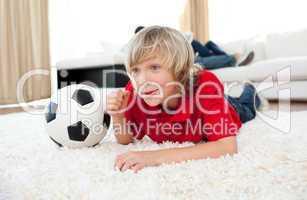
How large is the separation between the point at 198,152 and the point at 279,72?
2157mm

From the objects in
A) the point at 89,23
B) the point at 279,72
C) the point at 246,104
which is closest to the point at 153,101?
the point at 246,104

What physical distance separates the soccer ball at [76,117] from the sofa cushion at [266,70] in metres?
2.09

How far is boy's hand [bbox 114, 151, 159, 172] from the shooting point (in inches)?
33.3

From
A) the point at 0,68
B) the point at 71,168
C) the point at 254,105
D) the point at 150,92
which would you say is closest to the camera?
the point at 71,168

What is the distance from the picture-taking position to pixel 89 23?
4.68m

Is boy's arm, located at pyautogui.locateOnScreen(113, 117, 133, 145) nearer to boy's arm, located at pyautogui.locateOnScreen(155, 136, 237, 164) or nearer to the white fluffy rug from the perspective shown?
the white fluffy rug

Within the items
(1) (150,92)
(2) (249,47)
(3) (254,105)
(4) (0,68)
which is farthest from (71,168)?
(4) (0,68)

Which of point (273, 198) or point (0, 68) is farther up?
point (0, 68)

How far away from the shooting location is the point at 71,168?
0.88m

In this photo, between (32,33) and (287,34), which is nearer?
(287,34)

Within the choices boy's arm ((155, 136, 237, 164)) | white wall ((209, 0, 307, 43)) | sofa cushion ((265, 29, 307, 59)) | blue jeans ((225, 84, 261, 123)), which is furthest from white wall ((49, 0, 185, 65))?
boy's arm ((155, 136, 237, 164))

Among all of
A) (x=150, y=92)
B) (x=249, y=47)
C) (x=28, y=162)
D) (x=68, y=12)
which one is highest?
(x=68, y=12)

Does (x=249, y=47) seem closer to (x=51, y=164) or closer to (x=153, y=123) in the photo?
(x=153, y=123)

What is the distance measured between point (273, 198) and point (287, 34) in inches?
128
